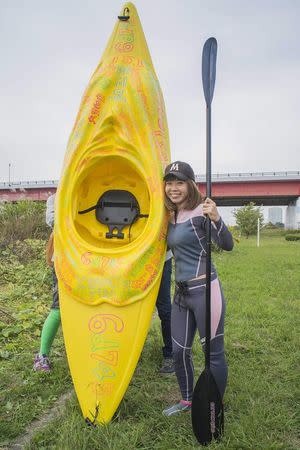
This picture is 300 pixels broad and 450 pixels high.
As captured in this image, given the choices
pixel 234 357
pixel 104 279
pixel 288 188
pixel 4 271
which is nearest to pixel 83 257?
pixel 104 279

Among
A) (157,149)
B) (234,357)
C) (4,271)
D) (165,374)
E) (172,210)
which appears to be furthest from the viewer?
(4,271)

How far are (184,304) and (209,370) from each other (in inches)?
14.9

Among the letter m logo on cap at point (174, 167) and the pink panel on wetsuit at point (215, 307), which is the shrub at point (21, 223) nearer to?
the letter m logo on cap at point (174, 167)

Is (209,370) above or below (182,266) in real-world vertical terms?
below

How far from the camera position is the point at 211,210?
2049 millimetres

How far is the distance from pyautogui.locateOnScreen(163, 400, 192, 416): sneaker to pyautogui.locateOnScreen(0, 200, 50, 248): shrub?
231 inches

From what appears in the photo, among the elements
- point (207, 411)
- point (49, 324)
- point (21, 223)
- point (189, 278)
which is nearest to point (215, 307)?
point (189, 278)

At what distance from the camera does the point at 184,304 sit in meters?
2.29

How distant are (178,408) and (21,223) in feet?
20.6

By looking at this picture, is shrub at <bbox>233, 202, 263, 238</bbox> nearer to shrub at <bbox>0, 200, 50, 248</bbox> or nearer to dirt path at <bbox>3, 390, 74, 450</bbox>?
shrub at <bbox>0, 200, 50, 248</bbox>

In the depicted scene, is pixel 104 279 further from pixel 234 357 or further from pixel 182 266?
pixel 234 357

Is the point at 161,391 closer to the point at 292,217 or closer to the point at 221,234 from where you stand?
the point at 221,234

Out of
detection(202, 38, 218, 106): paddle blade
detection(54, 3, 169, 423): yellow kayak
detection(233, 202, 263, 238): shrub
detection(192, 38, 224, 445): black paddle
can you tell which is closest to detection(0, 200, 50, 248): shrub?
detection(54, 3, 169, 423): yellow kayak

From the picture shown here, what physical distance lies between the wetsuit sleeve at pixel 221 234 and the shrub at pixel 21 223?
239 inches
